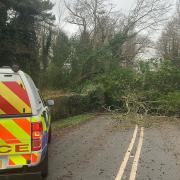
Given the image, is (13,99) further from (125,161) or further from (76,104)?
(76,104)

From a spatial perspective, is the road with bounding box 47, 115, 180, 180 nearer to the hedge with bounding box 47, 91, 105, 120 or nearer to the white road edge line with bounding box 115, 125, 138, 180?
the white road edge line with bounding box 115, 125, 138, 180

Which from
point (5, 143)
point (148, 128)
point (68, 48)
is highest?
point (68, 48)

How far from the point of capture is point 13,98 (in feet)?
20.5

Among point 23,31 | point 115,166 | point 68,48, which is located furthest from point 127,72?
point 115,166

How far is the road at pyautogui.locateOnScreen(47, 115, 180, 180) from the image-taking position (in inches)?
318

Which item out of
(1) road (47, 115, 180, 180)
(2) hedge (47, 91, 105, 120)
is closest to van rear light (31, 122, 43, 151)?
(1) road (47, 115, 180, 180)

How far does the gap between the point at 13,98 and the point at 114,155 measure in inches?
178

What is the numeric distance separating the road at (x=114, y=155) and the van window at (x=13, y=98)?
6.57 feet

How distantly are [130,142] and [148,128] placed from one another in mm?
4792

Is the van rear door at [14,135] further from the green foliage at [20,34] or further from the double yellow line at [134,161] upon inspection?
the green foliage at [20,34]

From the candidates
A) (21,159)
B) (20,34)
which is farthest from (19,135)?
(20,34)

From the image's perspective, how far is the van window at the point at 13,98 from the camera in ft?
20.2

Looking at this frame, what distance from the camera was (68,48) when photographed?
97.7ft

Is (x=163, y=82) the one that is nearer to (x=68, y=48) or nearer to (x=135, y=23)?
(x=68, y=48)
